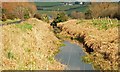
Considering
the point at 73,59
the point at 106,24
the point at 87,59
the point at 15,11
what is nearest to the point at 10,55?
the point at 73,59

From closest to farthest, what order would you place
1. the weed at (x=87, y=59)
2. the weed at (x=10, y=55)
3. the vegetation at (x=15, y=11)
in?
the weed at (x=10, y=55)
the weed at (x=87, y=59)
the vegetation at (x=15, y=11)

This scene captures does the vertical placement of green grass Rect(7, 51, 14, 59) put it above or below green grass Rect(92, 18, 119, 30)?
above

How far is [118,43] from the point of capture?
688 inches

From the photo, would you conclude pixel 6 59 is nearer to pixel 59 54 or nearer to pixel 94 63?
pixel 94 63

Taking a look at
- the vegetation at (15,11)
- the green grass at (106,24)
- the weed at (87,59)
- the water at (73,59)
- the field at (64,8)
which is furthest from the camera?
the field at (64,8)

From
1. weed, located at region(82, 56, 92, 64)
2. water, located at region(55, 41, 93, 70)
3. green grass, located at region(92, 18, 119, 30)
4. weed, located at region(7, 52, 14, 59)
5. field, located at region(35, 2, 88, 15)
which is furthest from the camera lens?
field, located at region(35, 2, 88, 15)

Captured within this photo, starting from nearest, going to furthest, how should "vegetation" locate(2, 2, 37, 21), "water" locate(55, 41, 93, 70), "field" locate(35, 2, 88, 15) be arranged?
"water" locate(55, 41, 93, 70) < "vegetation" locate(2, 2, 37, 21) < "field" locate(35, 2, 88, 15)

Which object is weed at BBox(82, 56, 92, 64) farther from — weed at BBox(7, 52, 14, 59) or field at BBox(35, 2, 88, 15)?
field at BBox(35, 2, 88, 15)

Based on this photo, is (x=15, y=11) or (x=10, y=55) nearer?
(x=10, y=55)

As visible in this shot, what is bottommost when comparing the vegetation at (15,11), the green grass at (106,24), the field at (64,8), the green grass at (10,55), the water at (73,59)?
the field at (64,8)

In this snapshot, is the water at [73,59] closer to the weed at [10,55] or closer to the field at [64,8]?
the weed at [10,55]

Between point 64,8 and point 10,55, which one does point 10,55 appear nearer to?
point 10,55

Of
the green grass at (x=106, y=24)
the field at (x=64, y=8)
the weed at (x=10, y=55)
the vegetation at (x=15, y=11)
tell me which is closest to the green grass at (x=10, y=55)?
the weed at (x=10, y=55)

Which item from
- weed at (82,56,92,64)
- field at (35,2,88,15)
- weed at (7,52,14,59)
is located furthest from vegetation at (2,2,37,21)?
weed at (7,52,14,59)
